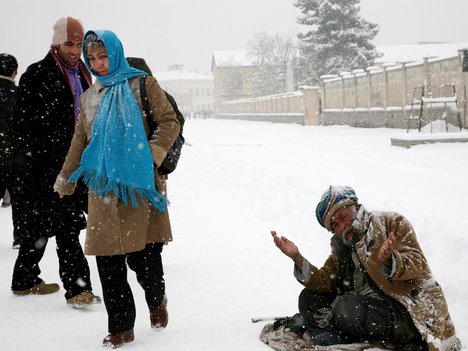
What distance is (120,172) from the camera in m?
3.41

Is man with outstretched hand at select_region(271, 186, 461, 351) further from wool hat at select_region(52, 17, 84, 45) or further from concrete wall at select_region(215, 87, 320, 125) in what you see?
concrete wall at select_region(215, 87, 320, 125)

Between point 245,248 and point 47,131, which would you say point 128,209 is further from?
point 245,248

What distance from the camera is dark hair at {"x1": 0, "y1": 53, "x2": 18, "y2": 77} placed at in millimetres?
5961

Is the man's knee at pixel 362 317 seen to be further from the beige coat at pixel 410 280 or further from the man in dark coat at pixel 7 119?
the man in dark coat at pixel 7 119


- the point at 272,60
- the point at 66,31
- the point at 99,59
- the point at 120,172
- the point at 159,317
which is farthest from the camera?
the point at 272,60

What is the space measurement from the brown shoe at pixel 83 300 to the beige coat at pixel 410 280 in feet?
6.89

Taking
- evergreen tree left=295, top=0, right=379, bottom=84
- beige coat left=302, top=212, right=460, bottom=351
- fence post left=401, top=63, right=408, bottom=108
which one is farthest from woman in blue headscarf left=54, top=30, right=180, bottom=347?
evergreen tree left=295, top=0, right=379, bottom=84

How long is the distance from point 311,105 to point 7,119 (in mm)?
28240

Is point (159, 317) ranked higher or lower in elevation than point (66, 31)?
lower

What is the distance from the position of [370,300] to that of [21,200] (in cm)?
321

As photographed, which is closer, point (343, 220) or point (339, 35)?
point (343, 220)

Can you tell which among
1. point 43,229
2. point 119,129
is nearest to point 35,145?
point 43,229

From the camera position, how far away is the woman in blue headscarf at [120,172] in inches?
135

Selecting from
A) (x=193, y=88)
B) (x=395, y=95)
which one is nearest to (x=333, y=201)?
(x=395, y=95)
